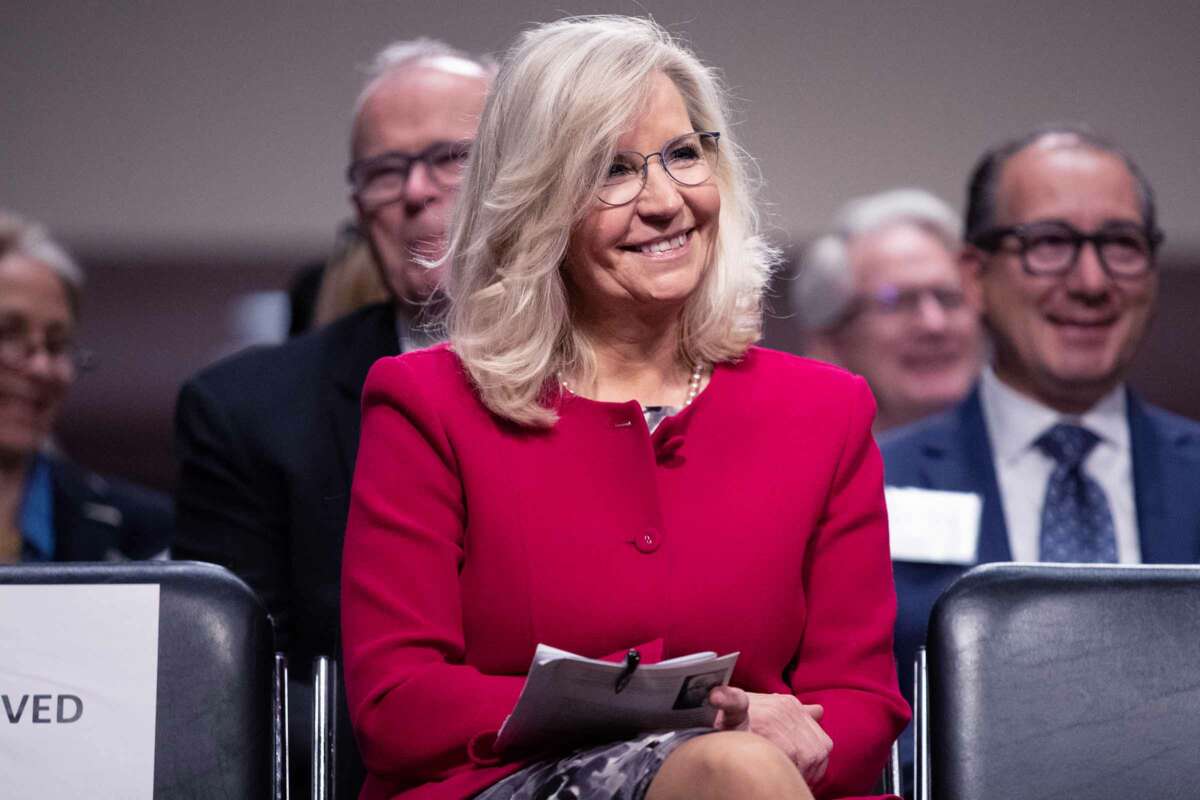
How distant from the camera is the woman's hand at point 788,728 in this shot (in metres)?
1.94

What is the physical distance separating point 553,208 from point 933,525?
1.09 metres

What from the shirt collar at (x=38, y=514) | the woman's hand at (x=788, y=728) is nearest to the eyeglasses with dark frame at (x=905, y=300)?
the shirt collar at (x=38, y=514)

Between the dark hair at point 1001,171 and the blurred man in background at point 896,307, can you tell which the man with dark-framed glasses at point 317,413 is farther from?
the blurred man in background at point 896,307

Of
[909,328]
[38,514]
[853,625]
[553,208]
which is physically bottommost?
[38,514]

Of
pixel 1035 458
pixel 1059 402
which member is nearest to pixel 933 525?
pixel 1035 458

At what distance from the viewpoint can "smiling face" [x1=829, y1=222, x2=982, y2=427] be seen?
460 cm

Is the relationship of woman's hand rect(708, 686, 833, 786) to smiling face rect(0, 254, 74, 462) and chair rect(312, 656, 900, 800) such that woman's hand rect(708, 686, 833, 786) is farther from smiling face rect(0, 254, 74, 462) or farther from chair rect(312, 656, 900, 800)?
smiling face rect(0, 254, 74, 462)

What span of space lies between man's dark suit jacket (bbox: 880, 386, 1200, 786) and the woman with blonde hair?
709 mm

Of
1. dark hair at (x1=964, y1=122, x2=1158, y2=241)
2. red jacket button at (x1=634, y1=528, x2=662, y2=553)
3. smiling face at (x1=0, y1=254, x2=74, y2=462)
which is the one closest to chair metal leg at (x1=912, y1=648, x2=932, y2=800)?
red jacket button at (x1=634, y1=528, x2=662, y2=553)

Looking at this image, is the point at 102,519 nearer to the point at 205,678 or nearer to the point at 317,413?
the point at 317,413

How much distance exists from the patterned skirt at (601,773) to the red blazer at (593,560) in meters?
0.11

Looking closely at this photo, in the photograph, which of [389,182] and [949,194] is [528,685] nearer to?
[389,182]

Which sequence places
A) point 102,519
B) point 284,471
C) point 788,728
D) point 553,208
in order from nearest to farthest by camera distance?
point 788,728, point 553,208, point 284,471, point 102,519

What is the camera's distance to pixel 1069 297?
3.27m
